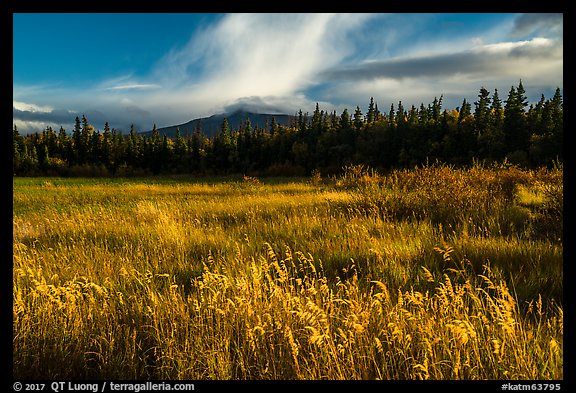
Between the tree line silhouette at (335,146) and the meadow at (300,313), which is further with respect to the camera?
the tree line silhouette at (335,146)

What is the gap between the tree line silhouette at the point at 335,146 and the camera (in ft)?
140

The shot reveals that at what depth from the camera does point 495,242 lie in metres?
4.52

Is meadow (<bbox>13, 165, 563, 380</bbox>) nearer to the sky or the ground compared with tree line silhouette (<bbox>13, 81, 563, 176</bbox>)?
nearer to the ground

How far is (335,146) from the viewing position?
61.3 m

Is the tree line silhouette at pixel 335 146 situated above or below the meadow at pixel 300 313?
above

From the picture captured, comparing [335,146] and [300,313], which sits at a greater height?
[335,146]

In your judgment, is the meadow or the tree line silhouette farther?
the tree line silhouette

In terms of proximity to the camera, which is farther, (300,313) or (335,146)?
(335,146)

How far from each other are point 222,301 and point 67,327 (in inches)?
55.5

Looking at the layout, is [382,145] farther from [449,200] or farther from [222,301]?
[222,301]

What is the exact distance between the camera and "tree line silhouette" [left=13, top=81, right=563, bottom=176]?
4262cm
